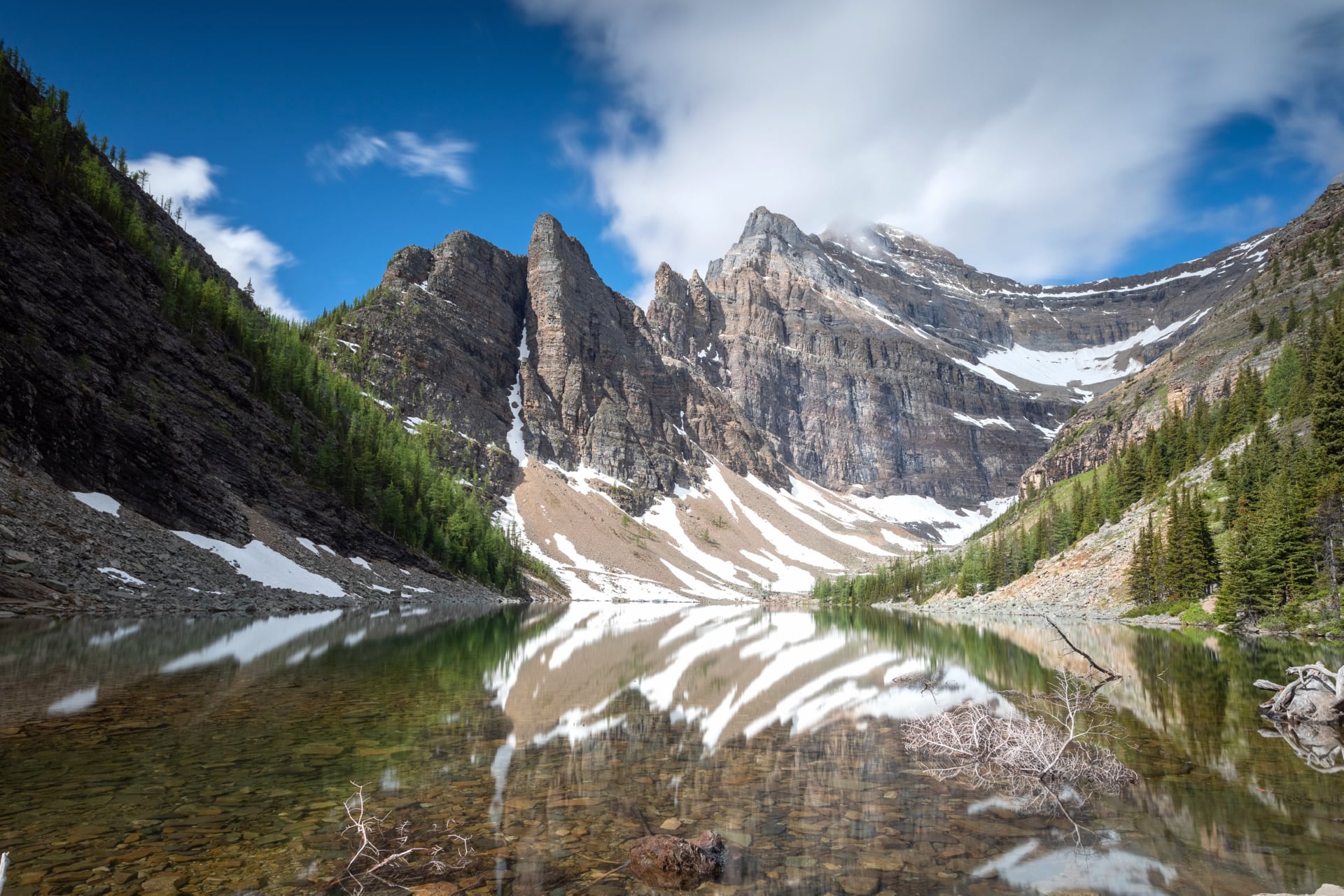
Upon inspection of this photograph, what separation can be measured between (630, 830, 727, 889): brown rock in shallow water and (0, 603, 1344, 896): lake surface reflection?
0.70 ft

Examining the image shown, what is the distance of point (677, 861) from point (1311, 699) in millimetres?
17198

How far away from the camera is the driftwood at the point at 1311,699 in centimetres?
1516

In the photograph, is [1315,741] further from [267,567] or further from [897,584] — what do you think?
[897,584]

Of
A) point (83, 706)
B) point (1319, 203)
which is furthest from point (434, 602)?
point (1319, 203)

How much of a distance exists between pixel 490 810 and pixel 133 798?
4.60 m

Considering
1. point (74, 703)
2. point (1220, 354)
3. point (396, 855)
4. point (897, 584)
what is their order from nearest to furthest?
1. point (396, 855)
2. point (74, 703)
3. point (1220, 354)
4. point (897, 584)

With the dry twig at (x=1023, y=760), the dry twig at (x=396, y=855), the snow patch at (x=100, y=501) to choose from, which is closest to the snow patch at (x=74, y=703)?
the dry twig at (x=396, y=855)

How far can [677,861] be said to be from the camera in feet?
23.9

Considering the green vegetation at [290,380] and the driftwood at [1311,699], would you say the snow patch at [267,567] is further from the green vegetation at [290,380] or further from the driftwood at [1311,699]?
the driftwood at [1311,699]

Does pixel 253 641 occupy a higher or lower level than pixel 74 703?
higher

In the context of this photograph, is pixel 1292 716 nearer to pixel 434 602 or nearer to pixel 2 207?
pixel 434 602

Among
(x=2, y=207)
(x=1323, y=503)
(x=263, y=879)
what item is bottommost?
(x=263, y=879)

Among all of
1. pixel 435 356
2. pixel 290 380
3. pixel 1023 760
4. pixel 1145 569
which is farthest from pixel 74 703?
pixel 435 356

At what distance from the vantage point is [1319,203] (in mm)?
121250
